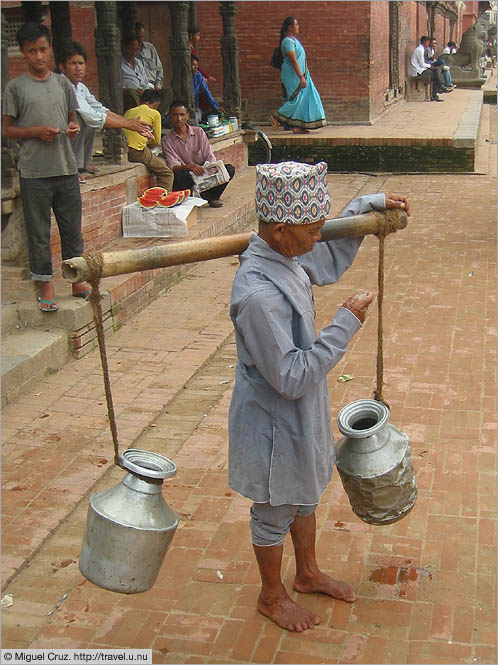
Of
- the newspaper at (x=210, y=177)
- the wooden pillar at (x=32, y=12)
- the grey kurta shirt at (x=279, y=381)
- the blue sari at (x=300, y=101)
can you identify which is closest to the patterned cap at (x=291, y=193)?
the grey kurta shirt at (x=279, y=381)

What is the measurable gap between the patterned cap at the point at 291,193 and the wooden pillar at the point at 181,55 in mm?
7897

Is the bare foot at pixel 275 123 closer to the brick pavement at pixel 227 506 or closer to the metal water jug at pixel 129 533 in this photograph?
the brick pavement at pixel 227 506

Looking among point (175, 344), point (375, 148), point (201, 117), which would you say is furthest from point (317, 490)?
point (375, 148)

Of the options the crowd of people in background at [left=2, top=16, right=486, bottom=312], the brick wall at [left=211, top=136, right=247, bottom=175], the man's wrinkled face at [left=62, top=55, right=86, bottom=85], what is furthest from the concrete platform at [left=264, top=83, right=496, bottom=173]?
the man's wrinkled face at [left=62, top=55, right=86, bottom=85]

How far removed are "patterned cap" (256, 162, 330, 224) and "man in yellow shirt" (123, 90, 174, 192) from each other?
612 centimetres

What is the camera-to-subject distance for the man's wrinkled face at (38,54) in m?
5.57

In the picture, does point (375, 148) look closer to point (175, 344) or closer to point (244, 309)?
point (175, 344)

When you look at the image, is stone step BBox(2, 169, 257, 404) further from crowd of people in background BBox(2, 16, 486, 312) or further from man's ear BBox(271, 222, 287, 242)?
man's ear BBox(271, 222, 287, 242)

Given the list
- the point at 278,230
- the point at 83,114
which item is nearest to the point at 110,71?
the point at 83,114

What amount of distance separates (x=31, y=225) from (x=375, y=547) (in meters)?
3.46

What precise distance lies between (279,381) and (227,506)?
154cm

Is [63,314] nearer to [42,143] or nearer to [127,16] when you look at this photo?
[42,143]

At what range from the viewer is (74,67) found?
22.9ft

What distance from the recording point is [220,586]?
349 cm
